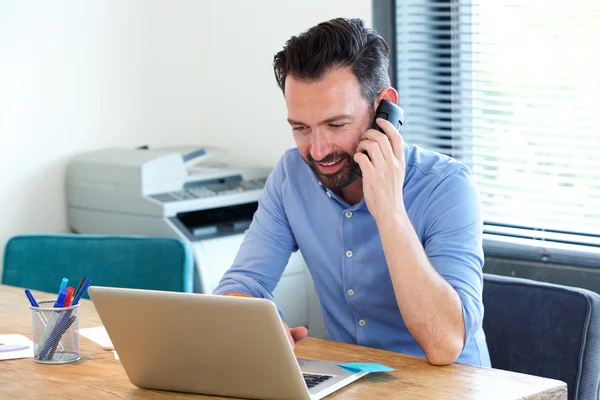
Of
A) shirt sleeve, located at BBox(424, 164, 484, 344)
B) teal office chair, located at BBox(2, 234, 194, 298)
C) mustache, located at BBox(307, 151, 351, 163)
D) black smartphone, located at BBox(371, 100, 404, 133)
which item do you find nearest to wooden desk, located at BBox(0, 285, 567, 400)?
shirt sleeve, located at BBox(424, 164, 484, 344)

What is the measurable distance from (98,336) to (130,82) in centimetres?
175

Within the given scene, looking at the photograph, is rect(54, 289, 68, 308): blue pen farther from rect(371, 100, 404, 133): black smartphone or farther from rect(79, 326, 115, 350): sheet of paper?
rect(371, 100, 404, 133): black smartphone

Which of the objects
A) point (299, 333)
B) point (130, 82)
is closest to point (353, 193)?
point (299, 333)

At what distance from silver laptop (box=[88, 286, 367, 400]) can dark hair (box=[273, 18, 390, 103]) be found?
689 millimetres

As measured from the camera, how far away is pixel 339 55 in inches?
76.7

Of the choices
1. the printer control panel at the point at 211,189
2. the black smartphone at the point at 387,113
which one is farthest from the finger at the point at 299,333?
the printer control panel at the point at 211,189

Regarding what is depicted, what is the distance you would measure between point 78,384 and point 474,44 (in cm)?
187

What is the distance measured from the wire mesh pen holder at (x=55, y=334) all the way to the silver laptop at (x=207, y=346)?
0.23 metres

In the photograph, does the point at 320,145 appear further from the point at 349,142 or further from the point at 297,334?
the point at 297,334

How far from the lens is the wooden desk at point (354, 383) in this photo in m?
1.47

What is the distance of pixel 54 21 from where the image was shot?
3193 millimetres

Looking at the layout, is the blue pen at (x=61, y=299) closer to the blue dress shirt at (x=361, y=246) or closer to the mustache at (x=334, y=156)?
the blue dress shirt at (x=361, y=246)

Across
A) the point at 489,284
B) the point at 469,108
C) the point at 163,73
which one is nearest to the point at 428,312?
the point at 489,284

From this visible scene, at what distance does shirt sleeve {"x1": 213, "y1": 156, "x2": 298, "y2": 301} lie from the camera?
2.05m
